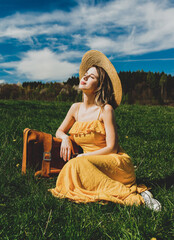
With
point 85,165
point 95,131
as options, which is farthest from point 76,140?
point 85,165

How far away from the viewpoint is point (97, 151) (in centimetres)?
275

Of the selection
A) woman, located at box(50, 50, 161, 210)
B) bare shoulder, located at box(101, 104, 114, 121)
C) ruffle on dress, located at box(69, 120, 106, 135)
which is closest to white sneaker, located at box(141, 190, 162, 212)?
woman, located at box(50, 50, 161, 210)

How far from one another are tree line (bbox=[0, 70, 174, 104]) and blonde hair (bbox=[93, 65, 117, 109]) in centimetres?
1087

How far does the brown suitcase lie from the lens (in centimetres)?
295

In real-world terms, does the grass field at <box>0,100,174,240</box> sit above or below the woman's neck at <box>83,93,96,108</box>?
below

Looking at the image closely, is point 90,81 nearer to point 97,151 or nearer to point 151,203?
point 97,151

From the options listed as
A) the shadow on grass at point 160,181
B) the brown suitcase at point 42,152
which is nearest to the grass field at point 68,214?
the shadow on grass at point 160,181

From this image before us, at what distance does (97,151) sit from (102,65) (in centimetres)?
107

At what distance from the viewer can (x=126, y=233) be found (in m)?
1.87

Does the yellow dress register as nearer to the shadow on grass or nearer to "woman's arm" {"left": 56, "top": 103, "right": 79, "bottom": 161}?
"woman's arm" {"left": 56, "top": 103, "right": 79, "bottom": 161}

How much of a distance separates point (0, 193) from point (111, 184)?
46.6 inches

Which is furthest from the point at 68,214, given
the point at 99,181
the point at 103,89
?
the point at 103,89

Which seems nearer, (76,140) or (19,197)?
(19,197)

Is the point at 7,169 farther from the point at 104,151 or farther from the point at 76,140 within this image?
the point at 104,151
